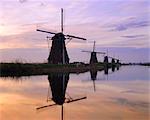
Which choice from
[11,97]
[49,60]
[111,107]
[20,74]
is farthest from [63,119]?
[49,60]

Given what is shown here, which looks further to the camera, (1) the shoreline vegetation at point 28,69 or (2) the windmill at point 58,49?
(2) the windmill at point 58,49

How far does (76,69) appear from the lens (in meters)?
43.8

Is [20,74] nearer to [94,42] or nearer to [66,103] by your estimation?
[66,103]

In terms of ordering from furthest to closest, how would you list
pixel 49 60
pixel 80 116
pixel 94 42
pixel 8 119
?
pixel 94 42 < pixel 49 60 < pixel 80 116 < pixel 8 119

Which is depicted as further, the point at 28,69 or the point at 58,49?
the point at 58,49

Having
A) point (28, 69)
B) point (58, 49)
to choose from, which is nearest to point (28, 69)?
point (28, 69)

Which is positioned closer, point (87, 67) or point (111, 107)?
point (111, 107)

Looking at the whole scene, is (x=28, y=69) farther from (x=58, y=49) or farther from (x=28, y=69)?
(x=58, y=49)

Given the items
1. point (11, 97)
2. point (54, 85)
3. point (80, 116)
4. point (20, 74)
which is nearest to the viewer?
point (80, 116)

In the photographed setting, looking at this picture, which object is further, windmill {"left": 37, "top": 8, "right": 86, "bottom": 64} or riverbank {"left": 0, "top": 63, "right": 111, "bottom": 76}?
windmill {"left": 37, "top": 8, "right": 86, "bottom": 64}

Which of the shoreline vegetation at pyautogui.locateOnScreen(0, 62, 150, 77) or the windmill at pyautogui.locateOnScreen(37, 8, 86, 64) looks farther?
the windmill at pyautogui.locateOnScreen(37, 8, 86, 64)

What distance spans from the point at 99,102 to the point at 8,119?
4.73 m

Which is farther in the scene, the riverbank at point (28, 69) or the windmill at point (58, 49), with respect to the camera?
the windmill at point (58, 49)

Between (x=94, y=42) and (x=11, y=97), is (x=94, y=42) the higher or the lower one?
the higher one
